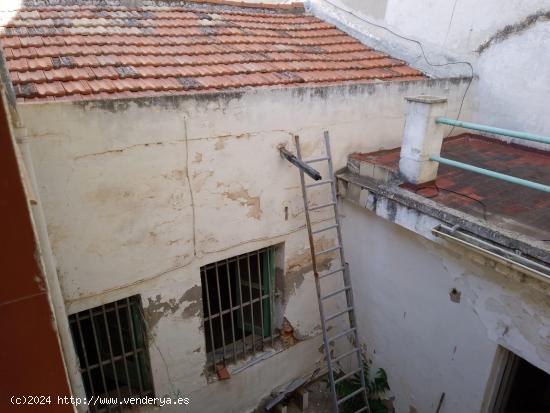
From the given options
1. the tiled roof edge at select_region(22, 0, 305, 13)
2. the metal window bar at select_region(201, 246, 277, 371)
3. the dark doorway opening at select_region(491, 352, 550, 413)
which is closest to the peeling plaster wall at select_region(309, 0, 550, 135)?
the tiled roof edge at select_region(22, 0, 305, 13)

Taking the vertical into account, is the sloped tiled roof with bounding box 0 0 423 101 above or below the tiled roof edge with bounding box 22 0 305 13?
below

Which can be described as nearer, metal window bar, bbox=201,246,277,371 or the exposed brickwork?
the exposed brickwork

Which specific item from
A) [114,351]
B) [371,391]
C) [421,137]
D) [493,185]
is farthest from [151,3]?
[371,391]

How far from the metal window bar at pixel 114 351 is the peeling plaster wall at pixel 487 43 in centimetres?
570

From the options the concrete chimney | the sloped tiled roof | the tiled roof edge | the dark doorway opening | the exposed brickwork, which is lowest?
the dark doorway opening

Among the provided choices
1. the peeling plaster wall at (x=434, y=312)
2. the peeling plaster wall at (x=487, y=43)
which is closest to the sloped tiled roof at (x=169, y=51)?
the peeling plaster wall at (x=487, y=43)

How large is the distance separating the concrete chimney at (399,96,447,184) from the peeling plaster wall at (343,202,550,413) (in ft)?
1.91

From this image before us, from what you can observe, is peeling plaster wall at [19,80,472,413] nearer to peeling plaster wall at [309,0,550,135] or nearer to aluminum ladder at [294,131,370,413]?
aluminum ladder at [294,131,370,413]

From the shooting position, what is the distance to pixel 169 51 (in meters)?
5.08

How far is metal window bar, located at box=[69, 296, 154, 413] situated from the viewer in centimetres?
449

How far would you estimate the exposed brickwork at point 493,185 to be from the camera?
13.8 ft

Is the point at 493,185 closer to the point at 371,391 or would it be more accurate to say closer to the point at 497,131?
the point at 497,131

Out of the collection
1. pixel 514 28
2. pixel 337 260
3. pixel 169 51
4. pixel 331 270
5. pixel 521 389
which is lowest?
pixel 521 389

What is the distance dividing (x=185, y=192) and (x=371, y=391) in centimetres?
407
